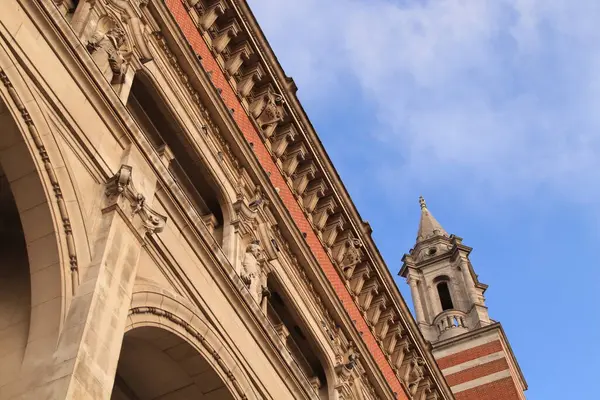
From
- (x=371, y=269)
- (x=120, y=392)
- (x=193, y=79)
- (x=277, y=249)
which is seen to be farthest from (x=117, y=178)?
(x=371, y=269)

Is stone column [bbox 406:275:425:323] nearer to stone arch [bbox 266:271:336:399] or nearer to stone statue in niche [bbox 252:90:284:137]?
stone statue in niche [bbox 252:90:284:137]

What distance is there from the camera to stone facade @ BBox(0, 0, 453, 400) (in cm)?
945

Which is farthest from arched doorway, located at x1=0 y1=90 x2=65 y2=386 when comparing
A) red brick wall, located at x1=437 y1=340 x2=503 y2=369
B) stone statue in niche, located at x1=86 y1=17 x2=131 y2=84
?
red brick wall, located at x1=437 y1=340 x2=503 y2=369

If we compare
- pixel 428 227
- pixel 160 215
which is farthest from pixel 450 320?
pixel 160 215

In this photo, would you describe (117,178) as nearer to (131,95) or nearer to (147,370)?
(147,370)

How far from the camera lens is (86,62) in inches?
440

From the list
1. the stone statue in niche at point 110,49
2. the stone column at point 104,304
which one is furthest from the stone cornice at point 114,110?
the stone statue in niche at point 110,49

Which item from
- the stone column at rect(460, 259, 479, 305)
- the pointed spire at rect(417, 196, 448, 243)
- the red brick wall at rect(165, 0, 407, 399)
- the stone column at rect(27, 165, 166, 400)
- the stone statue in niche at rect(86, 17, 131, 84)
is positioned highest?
the pointed spire at rect(417, 196, 448, 243)

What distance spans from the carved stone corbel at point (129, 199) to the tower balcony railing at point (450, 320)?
3023 centimetres

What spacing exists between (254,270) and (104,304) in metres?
6.30

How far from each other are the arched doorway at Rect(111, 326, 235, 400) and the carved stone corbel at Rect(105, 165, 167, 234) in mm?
1563

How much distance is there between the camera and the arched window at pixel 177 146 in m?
15.0

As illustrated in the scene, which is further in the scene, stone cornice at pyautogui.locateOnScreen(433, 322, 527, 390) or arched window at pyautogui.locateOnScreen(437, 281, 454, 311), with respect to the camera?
arched window at pyautogui.locateOnScreen(437, 281, 454, 311)

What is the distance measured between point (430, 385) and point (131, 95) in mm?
14854
